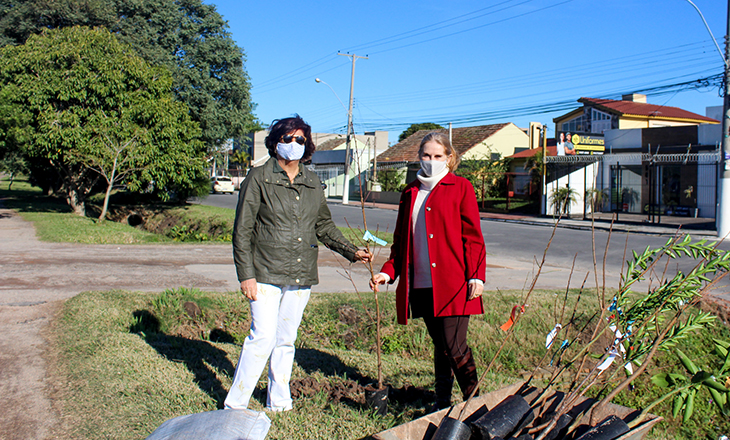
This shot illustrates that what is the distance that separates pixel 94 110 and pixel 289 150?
55.8ft

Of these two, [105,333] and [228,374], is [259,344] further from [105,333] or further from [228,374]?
[105,333]

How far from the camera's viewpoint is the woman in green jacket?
3.09 metres

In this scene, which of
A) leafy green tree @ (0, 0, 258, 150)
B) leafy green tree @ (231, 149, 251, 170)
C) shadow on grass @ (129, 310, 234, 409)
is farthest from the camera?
leafy green tree @ (231, 149, 251, 170)

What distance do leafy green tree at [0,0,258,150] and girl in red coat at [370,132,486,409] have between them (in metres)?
21.5

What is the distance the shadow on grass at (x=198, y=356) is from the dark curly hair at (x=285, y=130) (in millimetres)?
1609

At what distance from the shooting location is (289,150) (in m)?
3.25

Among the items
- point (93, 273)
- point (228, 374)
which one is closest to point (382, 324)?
point (228, 374)

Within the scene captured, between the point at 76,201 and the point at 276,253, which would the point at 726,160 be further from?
the point at 76,201

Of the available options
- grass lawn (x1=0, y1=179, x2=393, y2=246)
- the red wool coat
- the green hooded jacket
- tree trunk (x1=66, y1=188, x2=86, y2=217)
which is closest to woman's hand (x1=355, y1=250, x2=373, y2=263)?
the green hooded jacket

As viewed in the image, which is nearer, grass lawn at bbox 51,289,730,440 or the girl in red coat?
the girl in red coat

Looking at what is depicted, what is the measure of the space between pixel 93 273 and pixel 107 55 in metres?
12.2

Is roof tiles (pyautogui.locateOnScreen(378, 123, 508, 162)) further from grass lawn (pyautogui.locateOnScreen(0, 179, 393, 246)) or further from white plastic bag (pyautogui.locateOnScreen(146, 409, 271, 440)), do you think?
white plastic bag (pyautogui.locateOnScreen(146, 409, 271, 440))

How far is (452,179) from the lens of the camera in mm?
A: 3152

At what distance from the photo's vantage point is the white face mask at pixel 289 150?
3245 mm
